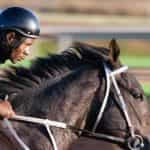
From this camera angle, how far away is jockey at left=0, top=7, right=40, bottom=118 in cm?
491

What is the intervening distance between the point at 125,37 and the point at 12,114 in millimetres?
5519

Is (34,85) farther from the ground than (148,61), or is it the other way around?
(34,85)

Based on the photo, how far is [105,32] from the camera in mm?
10422

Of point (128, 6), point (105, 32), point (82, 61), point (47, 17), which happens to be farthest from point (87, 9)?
point (82, 61)

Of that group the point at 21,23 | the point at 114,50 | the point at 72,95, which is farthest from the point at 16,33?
the point at 114,50

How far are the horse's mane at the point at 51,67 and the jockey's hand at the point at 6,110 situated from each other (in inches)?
10.9

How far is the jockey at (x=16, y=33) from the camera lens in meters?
4.91

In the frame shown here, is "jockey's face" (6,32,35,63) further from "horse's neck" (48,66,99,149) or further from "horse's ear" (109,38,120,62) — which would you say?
"horse's ear" (109,38,120,62)

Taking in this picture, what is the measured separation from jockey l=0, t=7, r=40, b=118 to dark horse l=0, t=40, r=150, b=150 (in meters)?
0.24

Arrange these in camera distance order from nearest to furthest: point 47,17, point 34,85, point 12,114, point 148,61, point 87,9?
1. point 12,114
2. point 34,85
3. point 148,61
4. point 47,17
5. point 87,9

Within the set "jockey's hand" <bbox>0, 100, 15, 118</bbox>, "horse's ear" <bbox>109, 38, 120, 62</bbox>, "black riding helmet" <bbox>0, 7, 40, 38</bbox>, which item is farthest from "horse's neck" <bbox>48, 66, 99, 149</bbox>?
"black riding helmet" <bbox>0, 7, 40, 38</bbox>

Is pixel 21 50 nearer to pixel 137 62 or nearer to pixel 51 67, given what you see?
pixel 51 67

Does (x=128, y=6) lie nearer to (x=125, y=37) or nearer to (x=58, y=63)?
(x=125, y=37)

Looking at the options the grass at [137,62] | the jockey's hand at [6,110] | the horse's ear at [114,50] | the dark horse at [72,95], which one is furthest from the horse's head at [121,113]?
the grass at [137,62]
